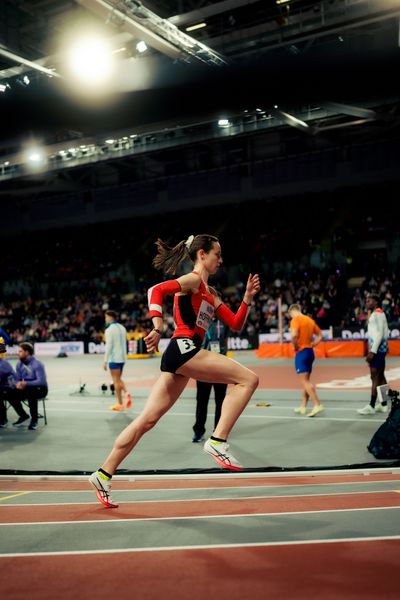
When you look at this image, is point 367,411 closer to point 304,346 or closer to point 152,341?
point 304,346

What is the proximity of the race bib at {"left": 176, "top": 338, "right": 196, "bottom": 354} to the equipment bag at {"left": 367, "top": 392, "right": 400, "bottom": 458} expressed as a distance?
3315 mm

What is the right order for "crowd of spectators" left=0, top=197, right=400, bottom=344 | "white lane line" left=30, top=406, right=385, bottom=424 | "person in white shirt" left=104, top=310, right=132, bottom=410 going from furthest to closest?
"crowd of spectators" left=0, top=197, right=400, bottom=344, "person in white shirt" left=104, top=310, right=132, bottom=410, "white lane line" left=30, top=406, right=385, bottom=424

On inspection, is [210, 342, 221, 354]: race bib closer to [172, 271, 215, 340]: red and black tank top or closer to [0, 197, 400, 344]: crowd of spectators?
[172, 271, 215, 340]: red and black tank top

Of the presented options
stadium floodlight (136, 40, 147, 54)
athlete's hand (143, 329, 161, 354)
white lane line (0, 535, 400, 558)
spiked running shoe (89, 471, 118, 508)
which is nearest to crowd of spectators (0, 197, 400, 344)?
stadium floodlight (136, 40, 147, 54)

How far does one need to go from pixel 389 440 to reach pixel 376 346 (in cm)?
333

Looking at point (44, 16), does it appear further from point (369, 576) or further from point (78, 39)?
point (369, 576)

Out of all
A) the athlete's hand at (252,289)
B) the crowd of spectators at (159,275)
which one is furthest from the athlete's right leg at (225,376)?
the crowd of spectators at (159,275)

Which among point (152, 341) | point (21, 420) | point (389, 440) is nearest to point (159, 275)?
point (21, 420)

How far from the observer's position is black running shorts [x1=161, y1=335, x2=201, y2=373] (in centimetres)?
497

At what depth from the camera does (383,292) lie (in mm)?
28984

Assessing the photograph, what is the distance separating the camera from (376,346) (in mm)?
10344

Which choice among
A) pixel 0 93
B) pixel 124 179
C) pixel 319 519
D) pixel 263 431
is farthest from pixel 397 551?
pixel 124 179

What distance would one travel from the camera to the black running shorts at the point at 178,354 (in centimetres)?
497

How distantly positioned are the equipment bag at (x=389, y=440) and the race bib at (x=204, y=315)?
10.4 ft
